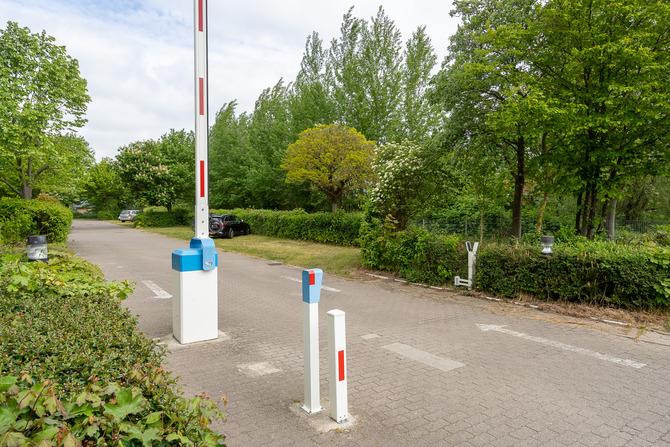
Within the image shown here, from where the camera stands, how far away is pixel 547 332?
6.41 meters

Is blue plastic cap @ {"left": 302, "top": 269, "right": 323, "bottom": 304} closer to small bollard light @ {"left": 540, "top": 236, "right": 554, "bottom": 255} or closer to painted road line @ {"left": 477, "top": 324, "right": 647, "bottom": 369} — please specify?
painted road line @ {"left": 477, "top": 324, "right": 647, "bottom": 369}

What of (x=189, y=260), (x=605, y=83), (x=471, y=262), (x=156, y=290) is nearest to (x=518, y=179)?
(x=605, y=83)

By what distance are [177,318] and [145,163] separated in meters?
34.7

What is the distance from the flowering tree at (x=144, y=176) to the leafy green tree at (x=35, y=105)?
15.5 meters

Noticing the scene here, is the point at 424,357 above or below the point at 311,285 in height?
below

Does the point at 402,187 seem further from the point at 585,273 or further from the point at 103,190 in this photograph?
the point at 103,190

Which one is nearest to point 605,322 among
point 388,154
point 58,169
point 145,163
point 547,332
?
point 547,332

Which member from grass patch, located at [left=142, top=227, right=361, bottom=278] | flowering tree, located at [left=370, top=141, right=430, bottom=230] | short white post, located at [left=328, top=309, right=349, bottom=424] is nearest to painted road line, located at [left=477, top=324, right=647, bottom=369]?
short white post, located at [left=328, top=309, right=349, bottom=424]

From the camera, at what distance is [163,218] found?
121 feet

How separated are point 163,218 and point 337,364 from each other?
121ft

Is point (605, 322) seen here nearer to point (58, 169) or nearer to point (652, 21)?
point (652, 21)

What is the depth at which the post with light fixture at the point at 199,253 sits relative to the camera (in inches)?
215

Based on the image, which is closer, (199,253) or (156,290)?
(199,253)

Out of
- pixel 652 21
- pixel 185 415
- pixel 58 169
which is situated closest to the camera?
pixel 185 415
